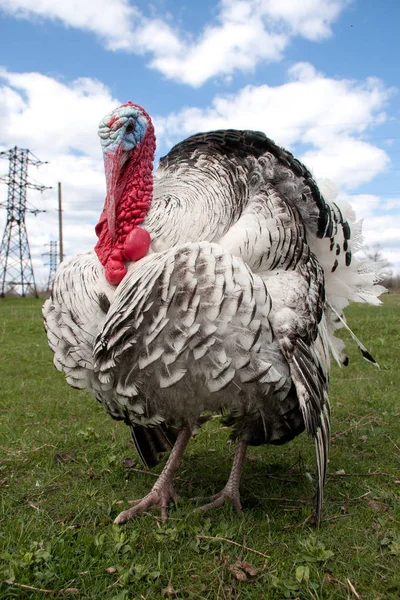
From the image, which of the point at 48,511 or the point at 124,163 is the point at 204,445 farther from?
the point at 124,163

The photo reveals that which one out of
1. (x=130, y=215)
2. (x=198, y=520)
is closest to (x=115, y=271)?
(x=130, y=215)

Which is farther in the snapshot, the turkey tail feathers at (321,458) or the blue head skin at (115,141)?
the blue head skin at (115,141)

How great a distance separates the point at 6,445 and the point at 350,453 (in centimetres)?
309

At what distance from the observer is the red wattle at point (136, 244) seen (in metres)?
3.45

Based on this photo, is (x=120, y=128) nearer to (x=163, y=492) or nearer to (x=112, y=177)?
(x=112, y=177)

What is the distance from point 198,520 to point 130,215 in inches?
80.3

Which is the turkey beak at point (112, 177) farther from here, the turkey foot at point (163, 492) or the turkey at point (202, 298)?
the turkey foot at point (163, 492)

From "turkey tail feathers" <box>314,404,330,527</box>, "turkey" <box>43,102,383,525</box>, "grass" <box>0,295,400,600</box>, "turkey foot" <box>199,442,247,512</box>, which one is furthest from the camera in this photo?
"turkey foot" <box>199,442,247,512</box>

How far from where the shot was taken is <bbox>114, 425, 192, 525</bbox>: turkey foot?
356 cm

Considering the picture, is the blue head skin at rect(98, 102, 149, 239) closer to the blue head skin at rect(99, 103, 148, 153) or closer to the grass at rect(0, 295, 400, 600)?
the blue head skin at rect(99, 103, 148, 153)

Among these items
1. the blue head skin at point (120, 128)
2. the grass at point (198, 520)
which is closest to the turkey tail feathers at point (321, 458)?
the grass at point (198, 520)

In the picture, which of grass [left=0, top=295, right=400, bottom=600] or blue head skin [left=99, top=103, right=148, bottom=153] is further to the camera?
blue head skin [left=99, top=103, right=148, bottom=153]

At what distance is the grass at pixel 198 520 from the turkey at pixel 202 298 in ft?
A: 0.95

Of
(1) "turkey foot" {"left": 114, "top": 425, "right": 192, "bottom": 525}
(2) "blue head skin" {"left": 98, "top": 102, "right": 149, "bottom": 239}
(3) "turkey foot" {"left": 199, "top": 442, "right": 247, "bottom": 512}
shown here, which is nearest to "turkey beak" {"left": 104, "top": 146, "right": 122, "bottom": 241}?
(2) "blue head skin" {"left": 98, "top": 102, "right": 149, "bottom": 239}
